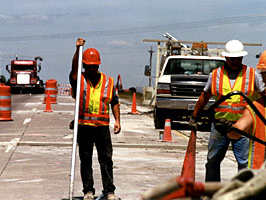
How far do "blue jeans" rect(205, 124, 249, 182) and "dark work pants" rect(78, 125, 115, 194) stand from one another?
1.29 metres

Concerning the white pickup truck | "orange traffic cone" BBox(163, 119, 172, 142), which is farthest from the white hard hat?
the white pickup truck

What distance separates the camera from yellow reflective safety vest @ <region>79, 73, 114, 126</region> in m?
7.01

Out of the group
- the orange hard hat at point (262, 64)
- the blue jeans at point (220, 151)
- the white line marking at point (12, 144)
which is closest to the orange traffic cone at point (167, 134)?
the white line marking at point (12, 144)

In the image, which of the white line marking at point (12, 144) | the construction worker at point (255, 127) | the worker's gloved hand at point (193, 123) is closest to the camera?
the construction worker at point (255, 127)

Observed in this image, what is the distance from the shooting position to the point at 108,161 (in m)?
7.27

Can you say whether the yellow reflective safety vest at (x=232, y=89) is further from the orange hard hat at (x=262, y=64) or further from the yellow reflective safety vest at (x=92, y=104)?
the yellow reflective safety vest at (x=92, y=104)

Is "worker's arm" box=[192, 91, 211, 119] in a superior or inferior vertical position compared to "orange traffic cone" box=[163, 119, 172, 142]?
superior

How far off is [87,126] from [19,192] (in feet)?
4.94

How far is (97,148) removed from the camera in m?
7.23

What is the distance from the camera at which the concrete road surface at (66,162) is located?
822cm

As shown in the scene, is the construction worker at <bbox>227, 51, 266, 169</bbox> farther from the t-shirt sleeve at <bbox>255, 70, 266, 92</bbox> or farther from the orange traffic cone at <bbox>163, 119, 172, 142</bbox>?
the orange traffic cone at <bbox>163, 119, 172, 142</bbox>

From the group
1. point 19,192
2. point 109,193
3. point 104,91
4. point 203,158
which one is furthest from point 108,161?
point 203,158

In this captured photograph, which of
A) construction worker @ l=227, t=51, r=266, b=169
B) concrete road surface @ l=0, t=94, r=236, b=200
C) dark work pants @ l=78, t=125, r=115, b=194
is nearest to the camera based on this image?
construction worker @ l=227, t=51, r=266, b=169

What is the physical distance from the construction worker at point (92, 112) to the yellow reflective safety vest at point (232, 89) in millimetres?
1339
